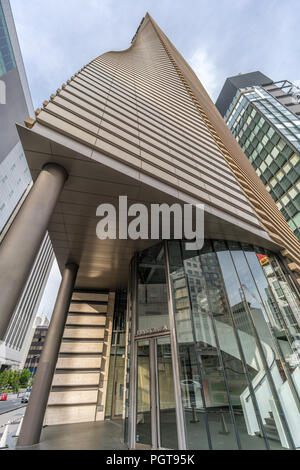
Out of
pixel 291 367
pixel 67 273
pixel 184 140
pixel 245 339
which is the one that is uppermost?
pixel 184 140

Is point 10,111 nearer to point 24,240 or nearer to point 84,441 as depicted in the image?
point 24,240

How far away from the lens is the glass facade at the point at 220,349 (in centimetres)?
481

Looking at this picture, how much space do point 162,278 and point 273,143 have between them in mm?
31103

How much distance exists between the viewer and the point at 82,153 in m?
5.00

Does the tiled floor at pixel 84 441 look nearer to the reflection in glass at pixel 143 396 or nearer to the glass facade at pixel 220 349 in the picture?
the reflection in glass at pixel 143 396

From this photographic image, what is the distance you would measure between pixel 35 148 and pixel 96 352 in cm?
1079

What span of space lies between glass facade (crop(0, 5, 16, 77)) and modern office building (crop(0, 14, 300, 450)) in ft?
129

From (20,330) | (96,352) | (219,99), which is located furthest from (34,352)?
(219,99)

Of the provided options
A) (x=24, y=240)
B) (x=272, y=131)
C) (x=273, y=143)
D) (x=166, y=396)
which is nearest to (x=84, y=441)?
(x=166, y=396)

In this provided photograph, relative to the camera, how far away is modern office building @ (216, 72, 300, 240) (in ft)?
81.9

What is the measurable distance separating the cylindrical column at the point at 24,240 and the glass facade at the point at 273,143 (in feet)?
90.3

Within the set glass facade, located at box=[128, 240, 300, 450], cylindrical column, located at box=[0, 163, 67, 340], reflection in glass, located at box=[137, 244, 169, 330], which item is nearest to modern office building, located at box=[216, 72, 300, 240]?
glass facade, located at box=[128, 240, 300, 450]

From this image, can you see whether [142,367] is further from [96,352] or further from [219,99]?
[219,99]

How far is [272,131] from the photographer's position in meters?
28.9
